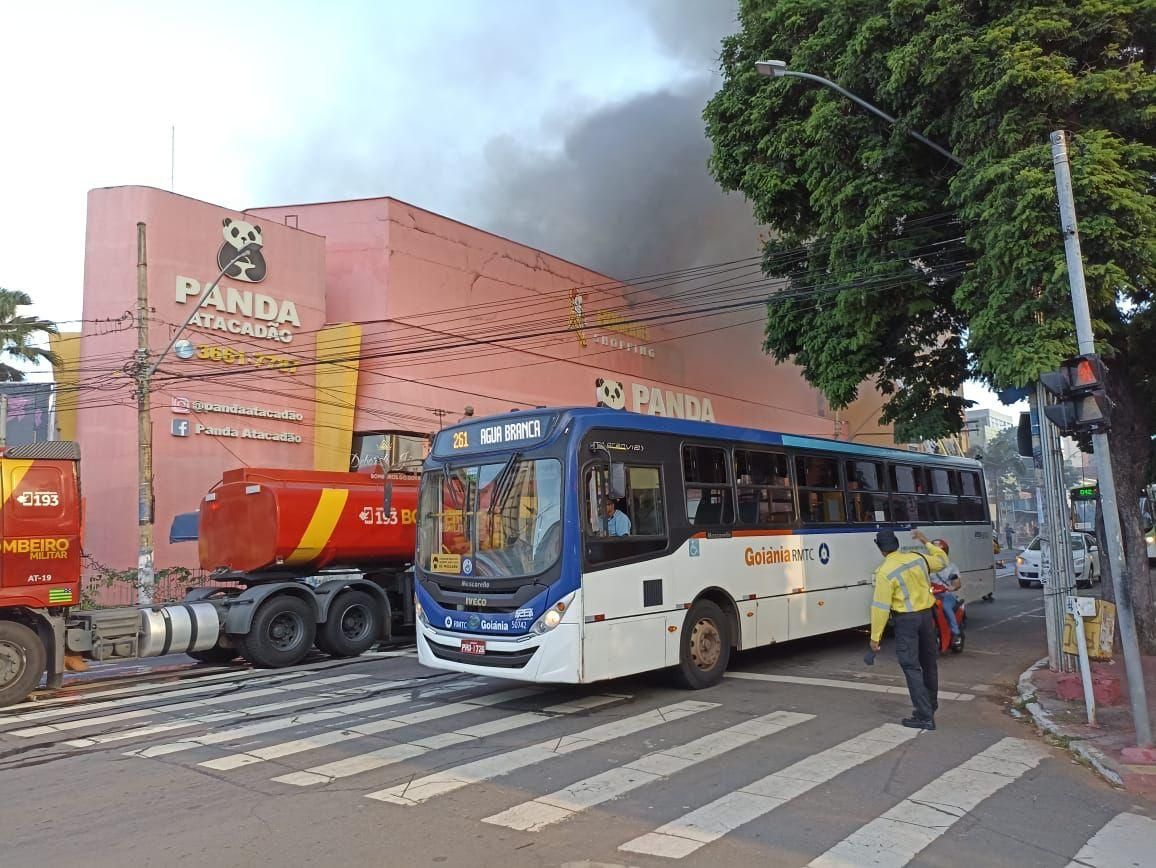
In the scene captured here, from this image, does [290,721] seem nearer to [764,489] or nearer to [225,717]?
[225,717]

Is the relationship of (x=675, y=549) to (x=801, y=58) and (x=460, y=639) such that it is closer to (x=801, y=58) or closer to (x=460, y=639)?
(x=460, y=639)

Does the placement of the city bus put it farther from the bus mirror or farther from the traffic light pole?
the traffic light pole

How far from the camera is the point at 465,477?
30.3ft

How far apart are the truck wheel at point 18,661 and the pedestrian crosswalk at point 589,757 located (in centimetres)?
31

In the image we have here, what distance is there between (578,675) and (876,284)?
7.38 m

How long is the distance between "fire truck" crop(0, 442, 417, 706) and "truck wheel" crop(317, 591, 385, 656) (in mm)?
20

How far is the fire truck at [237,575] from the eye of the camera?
9.86m

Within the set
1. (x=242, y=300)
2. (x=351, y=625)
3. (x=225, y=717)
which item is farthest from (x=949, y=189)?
(x=242, y=300)

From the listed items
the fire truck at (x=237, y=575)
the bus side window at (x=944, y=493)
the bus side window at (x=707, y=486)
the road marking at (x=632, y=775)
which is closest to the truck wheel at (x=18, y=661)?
the fire truck at (x=237, y=575)

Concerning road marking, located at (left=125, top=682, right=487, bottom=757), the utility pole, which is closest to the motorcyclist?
road marking, located at (left=125, top=682, right=487, bottom=757)

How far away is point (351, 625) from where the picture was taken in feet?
45.8

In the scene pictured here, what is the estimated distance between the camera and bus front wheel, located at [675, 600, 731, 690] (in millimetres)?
9461

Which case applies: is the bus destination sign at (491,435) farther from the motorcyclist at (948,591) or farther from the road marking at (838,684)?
the motorcyclist at (948,591)

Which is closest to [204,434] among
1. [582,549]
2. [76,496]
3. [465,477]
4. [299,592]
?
[299,592]
